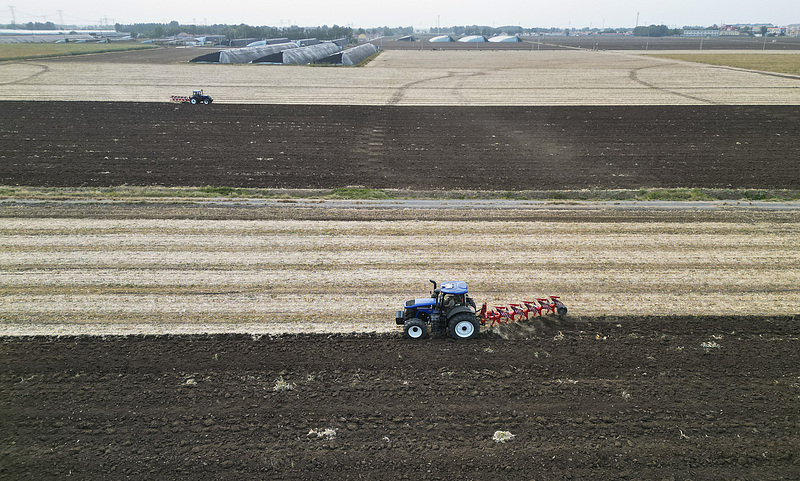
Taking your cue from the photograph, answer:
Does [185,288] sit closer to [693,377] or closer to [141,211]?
[141,211]

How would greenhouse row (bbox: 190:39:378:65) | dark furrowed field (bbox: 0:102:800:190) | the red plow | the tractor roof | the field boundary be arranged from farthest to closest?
→ greenhouse row (bbox: 190:39:378:65), dark furrowed field (bbox: 0:102:800:190), the field boundary, the red plow, the tractor roof

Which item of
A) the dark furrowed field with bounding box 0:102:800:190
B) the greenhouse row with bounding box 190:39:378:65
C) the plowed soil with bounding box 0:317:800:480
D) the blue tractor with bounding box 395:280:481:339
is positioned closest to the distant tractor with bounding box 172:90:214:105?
the dark furrowed field with bounding box 0:102:800:190

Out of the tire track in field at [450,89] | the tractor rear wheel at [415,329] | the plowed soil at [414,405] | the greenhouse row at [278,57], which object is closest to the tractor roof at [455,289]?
the tractor rear wheel at [415,329]

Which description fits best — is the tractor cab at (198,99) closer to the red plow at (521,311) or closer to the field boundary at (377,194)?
the field boundary at (377,194)

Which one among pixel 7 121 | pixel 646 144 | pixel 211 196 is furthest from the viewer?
pixel 7 121

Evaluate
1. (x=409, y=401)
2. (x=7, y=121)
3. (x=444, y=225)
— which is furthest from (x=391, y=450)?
(x=7, y=121)

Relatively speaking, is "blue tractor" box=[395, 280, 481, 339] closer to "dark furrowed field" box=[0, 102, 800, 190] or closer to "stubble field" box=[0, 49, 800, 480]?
"stubble field" box=[0, 49, 800, 480]

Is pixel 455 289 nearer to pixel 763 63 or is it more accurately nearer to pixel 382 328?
pixel 382 328
